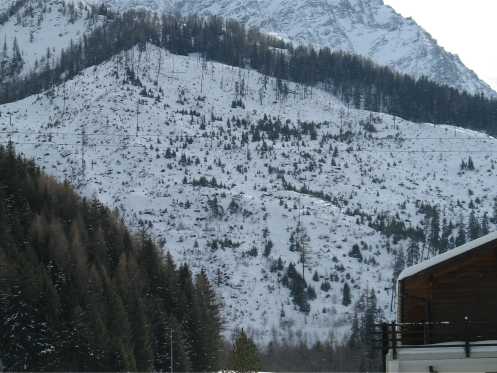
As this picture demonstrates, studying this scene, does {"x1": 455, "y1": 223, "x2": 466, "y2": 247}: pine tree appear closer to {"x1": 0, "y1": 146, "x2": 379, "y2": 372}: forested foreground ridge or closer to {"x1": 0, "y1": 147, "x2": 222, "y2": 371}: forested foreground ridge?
{"x1": 0, "y1": 146, "x2": 379, "y2": 372}: forested foreground ridge

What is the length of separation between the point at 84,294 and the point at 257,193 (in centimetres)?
10574

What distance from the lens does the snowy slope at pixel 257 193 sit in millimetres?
134000

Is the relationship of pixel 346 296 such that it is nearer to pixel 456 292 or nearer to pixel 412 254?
pixel 412 254

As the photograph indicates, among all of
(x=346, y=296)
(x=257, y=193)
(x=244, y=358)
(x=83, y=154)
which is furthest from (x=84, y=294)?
(x=83, y=154)

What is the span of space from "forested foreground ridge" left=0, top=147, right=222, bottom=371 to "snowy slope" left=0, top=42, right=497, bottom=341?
54642 mm

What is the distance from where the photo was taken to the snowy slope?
440ft

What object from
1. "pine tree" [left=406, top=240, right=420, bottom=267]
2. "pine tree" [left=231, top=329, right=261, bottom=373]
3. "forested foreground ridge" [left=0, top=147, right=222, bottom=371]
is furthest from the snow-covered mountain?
"pine tree" [left=231, top=329, right=261, bottom=373]

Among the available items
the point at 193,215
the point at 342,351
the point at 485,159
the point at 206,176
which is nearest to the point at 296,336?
the point at 342,351

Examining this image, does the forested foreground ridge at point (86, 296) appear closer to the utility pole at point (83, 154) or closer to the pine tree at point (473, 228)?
the pine tree at point (473, 228)

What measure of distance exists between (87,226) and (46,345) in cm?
1773

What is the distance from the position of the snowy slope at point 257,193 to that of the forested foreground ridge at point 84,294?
5464cm

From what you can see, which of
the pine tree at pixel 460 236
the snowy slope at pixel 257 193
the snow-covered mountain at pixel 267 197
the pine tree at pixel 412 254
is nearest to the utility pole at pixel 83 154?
the snow-covered mountain at pixel 267 197

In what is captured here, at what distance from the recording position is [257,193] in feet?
538

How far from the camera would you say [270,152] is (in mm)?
187875
